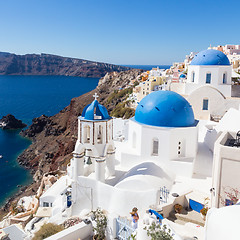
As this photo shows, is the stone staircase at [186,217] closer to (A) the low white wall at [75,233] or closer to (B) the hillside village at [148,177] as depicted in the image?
(B) the hillside village at [148,177]

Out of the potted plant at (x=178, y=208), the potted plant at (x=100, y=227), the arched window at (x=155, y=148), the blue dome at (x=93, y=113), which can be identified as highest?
the blue dome at (x=93, y=113)

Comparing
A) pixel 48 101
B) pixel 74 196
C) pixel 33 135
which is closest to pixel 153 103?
pixel 74 196

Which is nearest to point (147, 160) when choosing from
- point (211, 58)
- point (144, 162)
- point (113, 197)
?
point (144, 162)

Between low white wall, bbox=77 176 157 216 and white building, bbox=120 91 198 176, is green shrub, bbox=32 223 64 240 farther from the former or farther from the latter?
white building, bbox=120 91 198 176

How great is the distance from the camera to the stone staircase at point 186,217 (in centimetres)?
884

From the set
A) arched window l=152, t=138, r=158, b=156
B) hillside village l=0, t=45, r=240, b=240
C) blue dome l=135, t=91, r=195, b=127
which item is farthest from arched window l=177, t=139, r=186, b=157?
arched window l=152, t=138, r=158, b=156

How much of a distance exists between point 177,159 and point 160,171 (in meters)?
1.13

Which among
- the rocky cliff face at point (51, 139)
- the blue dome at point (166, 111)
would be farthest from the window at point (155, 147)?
the rocky cliff face at point (51, 139)

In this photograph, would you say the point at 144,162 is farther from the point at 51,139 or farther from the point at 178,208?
the point at 51,139

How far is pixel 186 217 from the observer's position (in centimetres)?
901

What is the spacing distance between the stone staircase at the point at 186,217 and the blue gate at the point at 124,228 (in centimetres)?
159

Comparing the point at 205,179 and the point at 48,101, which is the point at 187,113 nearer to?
the point at 205,179

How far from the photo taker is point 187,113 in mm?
12445

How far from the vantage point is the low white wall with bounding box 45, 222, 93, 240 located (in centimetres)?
769
